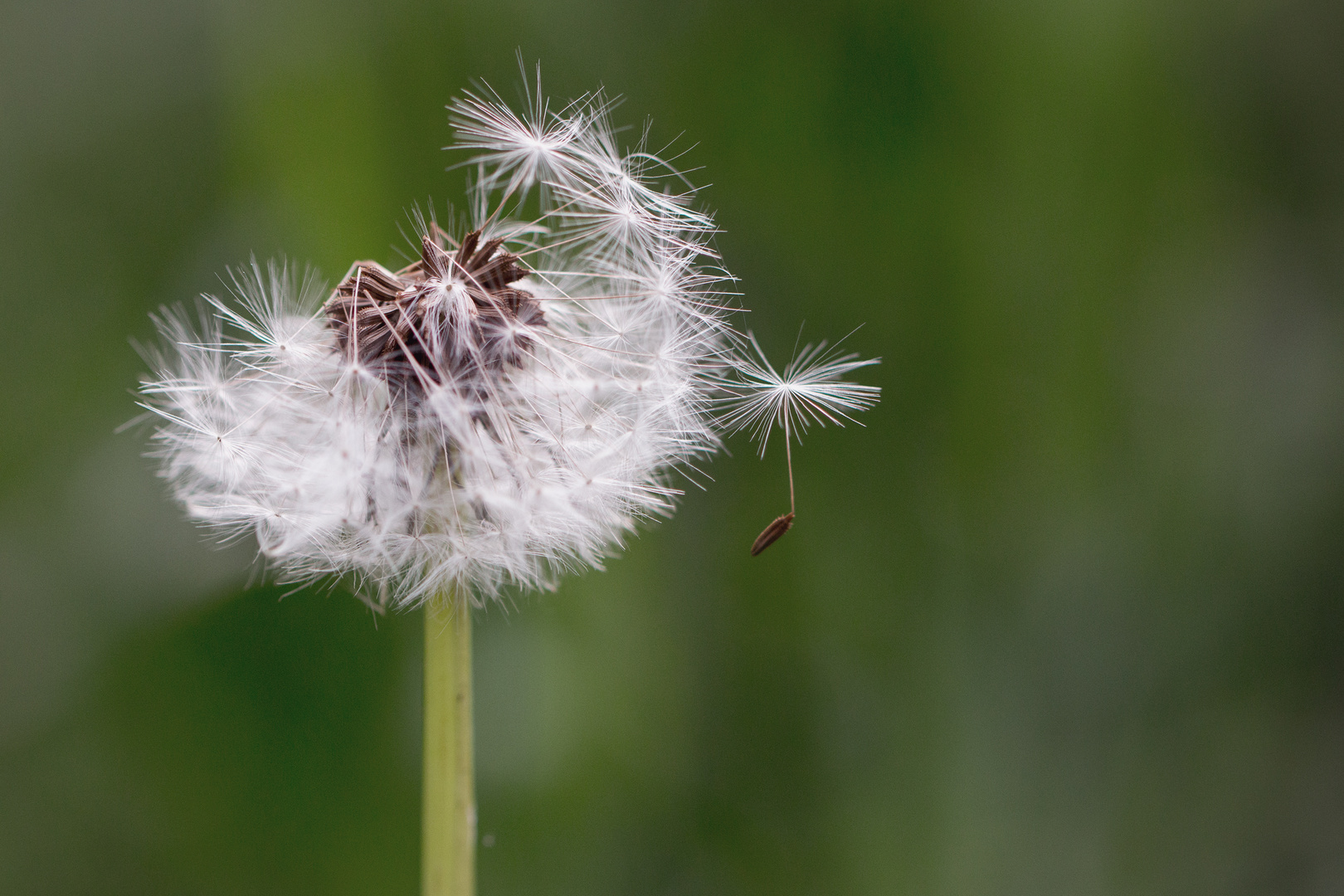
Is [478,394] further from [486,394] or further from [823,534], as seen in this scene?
[823,534]

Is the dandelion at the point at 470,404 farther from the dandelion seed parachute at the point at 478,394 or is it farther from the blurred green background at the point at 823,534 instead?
the blurred green background at the point at 823,534

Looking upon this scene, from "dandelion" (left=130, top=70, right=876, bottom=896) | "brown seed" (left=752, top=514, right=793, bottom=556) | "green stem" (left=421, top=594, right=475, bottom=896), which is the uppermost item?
"dandelion" (left=130, top=70, right=876, bottom=896)

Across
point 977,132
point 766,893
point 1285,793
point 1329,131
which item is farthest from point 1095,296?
point 766,893

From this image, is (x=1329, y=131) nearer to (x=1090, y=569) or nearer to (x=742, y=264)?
(x=1090, y=569)

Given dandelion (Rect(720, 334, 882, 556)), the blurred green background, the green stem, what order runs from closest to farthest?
the green stem, dandelion (Rect(720, 334, 882, 556)), the blurred green background

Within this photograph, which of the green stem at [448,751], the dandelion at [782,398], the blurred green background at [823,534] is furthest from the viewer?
the blurred green background at [823,534]

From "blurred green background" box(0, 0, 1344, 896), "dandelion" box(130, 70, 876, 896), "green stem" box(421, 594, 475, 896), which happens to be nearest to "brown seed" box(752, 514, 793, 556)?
"dandelion" box(130, 70, 876, 896)

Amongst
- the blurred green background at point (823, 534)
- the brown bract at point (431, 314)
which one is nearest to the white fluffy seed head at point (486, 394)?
the brown bract at point (431, 314)

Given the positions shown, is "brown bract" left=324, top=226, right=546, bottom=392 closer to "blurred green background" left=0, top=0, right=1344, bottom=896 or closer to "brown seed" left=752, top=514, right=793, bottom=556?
"brown seed" left=752, top=514, right=793, bottom=556

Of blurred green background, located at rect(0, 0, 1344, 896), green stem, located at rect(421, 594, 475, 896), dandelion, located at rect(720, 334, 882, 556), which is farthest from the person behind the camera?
blurred green background, located at rect(0, 0, 1344, 896)
